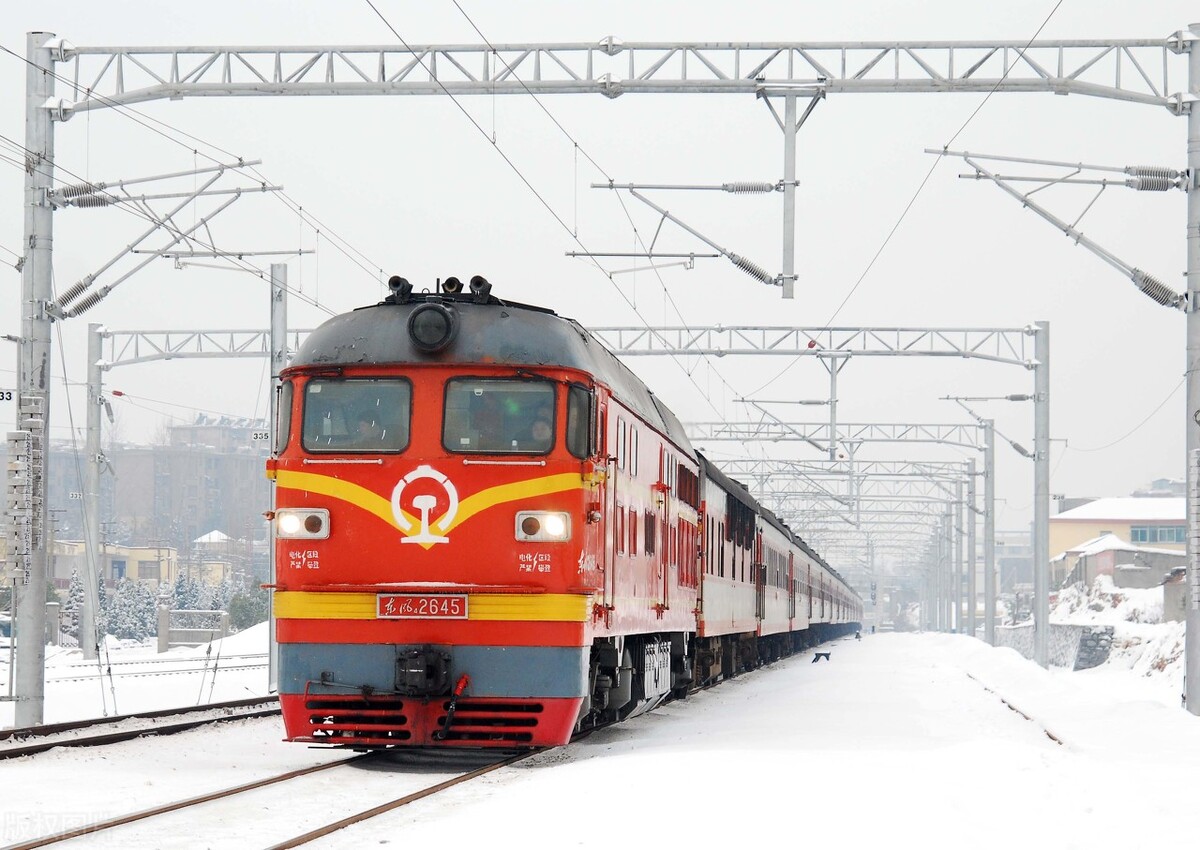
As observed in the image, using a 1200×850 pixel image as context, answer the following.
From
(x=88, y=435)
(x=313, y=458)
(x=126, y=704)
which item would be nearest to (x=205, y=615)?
(x=88, y=435)

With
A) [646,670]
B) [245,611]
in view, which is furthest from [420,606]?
[245,611]

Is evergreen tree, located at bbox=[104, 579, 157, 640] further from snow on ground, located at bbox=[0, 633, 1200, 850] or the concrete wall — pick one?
snow on ground, located at bbox=[0, 633, 1200, 850]

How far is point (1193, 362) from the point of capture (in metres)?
20.6

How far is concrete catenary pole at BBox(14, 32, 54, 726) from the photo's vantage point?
18.4m

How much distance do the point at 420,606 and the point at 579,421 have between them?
6.76 ft

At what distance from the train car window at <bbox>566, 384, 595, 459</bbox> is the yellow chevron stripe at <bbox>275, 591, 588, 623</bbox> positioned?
1259mm

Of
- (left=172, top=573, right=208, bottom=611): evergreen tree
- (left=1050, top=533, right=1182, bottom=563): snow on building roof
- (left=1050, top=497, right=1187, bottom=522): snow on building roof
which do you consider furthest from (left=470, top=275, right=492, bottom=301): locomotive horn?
(left=1050, top=497, right=1187, bottom=522): snow on building roof

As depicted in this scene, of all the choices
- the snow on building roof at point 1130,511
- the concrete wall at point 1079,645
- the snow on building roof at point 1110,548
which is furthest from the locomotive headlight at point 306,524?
the snow on building roof at point 1130,511

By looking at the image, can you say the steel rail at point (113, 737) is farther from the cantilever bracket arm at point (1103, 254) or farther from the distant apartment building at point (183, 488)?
the distant apartment building at point (183, 488)

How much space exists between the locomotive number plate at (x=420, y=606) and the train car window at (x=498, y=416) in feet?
4.14

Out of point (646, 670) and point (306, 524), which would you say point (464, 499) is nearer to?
point (306, 524)

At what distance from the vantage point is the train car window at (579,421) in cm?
1360

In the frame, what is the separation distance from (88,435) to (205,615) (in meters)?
36.3

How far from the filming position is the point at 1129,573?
314 ft
